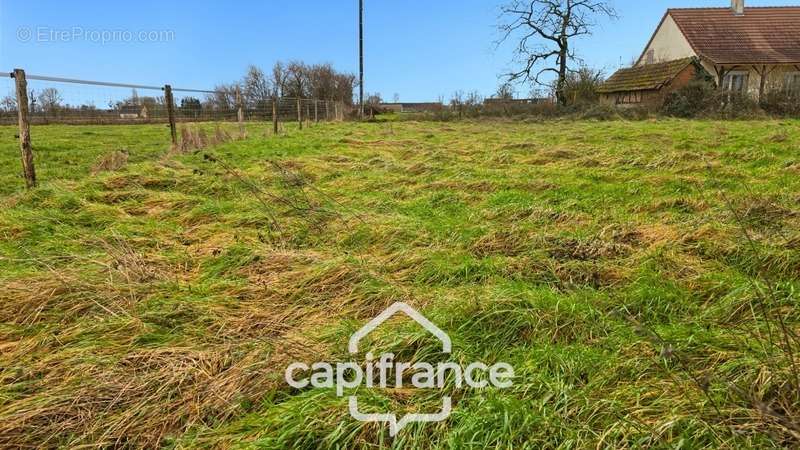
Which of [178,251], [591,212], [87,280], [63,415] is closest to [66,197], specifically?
[178,251]

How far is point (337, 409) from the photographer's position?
1.69 m

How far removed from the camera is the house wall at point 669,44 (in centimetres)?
2456

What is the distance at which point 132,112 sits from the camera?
20688 mm

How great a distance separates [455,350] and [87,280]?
6.97 ft

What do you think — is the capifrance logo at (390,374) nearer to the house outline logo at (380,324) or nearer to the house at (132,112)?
the house outline logo at (380,324)

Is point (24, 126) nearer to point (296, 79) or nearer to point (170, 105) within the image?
point (170, 105)

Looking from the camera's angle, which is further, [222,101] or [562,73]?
[562,73]

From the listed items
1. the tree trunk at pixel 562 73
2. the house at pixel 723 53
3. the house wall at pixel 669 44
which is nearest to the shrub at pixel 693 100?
the house at pixel 723 53

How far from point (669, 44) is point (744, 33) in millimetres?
3361

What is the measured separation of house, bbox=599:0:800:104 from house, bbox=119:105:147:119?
22362 mm

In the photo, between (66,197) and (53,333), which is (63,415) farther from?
(66,197)

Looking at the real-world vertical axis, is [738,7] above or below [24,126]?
above

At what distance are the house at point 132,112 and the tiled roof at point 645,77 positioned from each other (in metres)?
22.6

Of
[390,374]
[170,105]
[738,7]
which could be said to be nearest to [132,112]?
[170,105]
